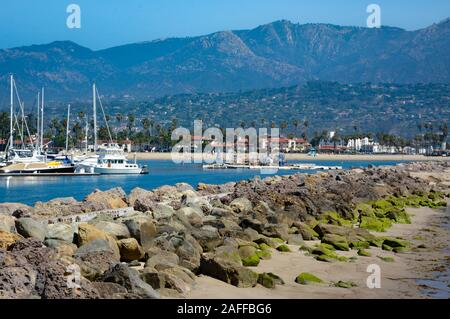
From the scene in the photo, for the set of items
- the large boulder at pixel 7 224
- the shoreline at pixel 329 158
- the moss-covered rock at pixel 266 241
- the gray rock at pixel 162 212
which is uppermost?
the large boulder at pixel 7 224

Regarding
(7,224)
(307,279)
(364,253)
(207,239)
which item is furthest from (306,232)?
(7,224)

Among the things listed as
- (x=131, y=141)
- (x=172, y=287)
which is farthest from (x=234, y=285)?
(x=131, y=141)

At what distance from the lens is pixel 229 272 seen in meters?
13.6

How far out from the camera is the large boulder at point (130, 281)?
11.1 metres

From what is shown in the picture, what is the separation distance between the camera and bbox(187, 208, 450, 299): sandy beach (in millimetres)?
13125

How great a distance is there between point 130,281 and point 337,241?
8.76 meters

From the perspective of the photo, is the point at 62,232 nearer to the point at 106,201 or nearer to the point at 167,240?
the point at 167,240

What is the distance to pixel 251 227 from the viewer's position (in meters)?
19.6

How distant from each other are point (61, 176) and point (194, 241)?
59.7 m

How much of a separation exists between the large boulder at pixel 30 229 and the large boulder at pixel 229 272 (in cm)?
352

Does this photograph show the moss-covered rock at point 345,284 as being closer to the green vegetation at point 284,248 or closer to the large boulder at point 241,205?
the green vegetation at point 284,248

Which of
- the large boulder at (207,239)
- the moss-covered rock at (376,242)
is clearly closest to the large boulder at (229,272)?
the large boulder at (207,239)

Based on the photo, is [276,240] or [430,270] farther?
[276,240]
